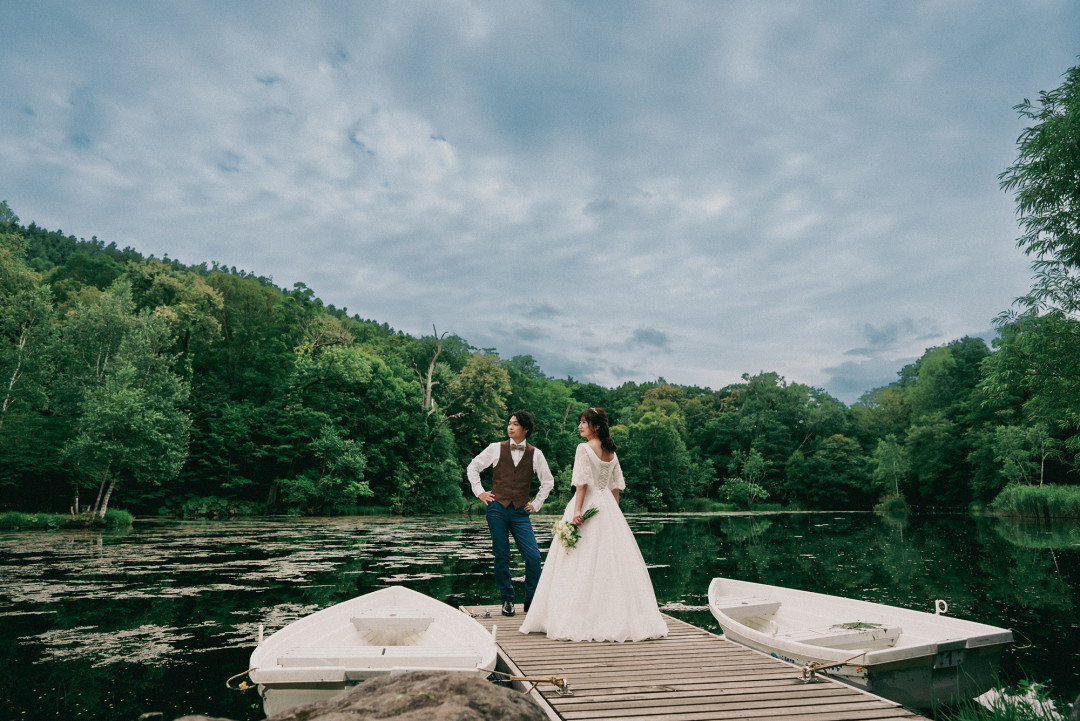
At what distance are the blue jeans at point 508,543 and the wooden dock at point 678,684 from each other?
86 cm

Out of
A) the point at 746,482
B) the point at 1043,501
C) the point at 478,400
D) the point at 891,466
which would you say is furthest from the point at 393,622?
the point at 746,482

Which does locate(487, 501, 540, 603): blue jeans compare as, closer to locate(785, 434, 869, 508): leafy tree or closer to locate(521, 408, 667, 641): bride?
locate(521, 408, 667, 641): bride

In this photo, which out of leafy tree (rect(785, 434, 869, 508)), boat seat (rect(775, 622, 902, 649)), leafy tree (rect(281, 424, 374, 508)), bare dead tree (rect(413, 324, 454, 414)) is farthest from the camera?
leafy tree (rect(785, 434, 869, 508))

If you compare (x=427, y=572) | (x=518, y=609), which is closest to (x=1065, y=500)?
(x=427, y=572)

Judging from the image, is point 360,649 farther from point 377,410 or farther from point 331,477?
point 377,410

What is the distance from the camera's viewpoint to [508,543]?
20.0 ft

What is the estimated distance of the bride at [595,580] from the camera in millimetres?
5094

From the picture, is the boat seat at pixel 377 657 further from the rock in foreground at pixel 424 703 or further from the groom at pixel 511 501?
the groom at pixel 511 501

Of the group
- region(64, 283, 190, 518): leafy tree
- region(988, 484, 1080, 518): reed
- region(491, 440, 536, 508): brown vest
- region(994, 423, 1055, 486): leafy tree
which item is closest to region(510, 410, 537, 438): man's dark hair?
region(491, 440, 536, 508): brown vest

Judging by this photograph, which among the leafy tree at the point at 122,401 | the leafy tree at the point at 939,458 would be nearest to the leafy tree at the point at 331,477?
the leafy tree at the point at 122,401

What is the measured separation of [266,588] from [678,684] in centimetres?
741

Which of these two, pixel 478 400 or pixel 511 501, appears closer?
pixel 511 501

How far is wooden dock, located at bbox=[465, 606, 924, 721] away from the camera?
131 inches

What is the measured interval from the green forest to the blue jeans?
1708 cm
